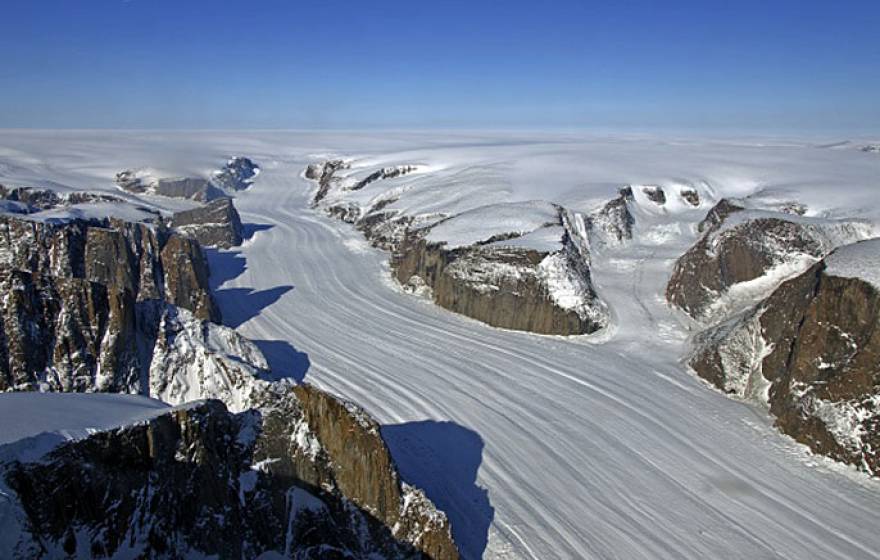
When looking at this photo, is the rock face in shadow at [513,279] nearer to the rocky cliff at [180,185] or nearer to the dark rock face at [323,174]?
the dark rock face at [323,174]

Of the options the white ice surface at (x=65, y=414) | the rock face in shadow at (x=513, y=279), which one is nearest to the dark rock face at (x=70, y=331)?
the white ice surface at (x=65, y=414)

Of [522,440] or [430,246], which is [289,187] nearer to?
[430,246]

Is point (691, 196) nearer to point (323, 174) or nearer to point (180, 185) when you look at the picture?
point (323, 174)

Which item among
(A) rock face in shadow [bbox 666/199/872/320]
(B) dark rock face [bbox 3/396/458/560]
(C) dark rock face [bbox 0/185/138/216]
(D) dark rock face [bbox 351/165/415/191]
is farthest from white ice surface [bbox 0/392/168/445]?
(D) dark rock face [bbox 351/165/415/191]

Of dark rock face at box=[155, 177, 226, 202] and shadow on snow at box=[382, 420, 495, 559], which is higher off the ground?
dark rock face at box=[155, 177, 226, 202]

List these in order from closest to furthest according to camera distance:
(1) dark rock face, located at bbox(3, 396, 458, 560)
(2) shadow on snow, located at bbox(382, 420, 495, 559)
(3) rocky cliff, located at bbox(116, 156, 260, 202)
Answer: (1) dark rock face, located at bbox(3, 396, 458, 560) < (2) shadow on snow, located at bbox(382, 420, 495, 559) < (3) rocky cliff, located at bbox(116, 156, 260, 202)

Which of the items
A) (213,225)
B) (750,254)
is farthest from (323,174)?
(750,254)

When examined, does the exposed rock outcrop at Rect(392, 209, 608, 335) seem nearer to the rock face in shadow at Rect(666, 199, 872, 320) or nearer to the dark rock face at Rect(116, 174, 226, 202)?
the rock face in shadow at Rect(666, 199, 872, 320)
